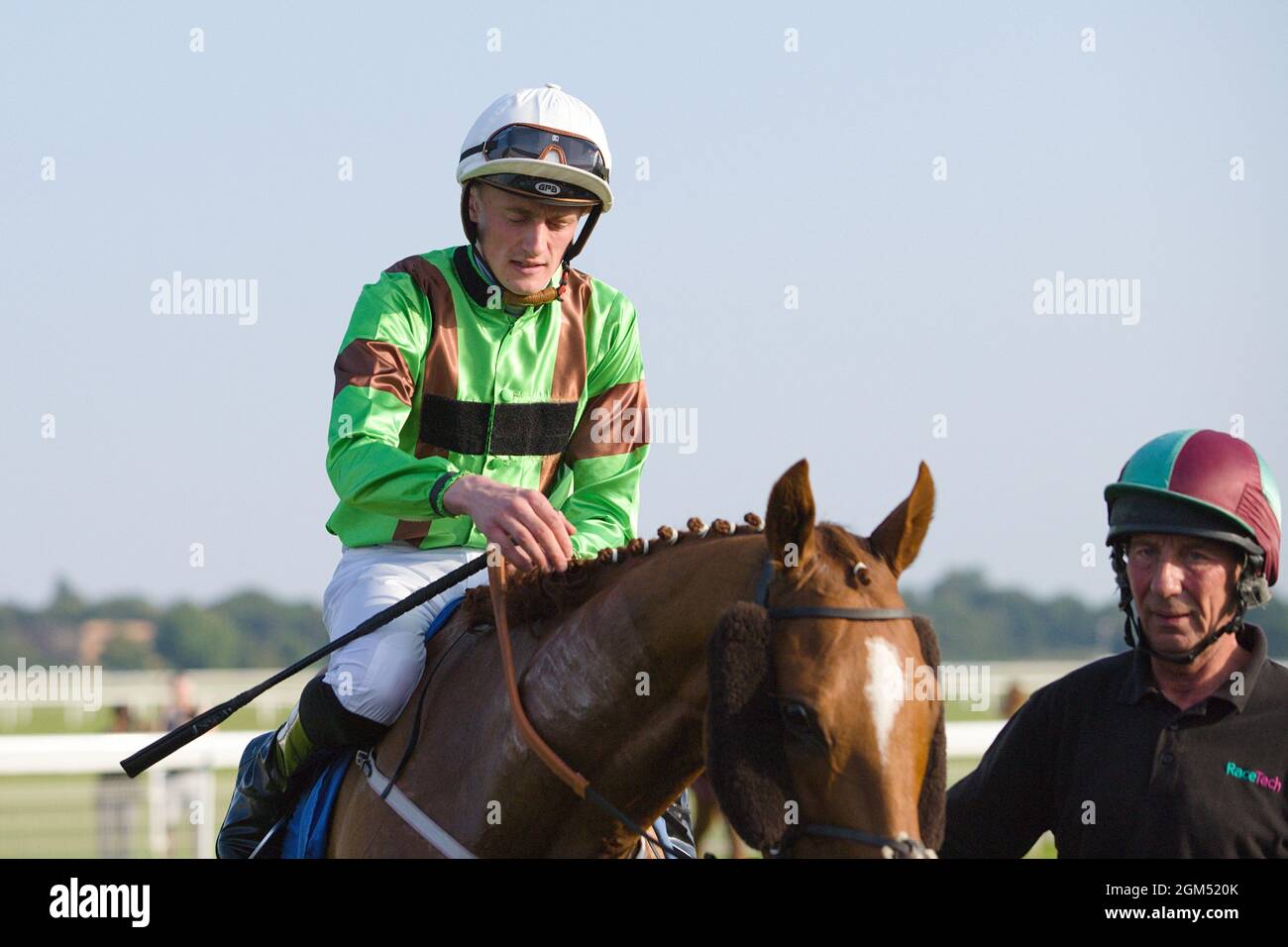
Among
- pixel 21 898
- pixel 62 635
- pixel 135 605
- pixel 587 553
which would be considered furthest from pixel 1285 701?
pixel 135 605

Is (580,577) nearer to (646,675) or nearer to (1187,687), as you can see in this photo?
(646,675)

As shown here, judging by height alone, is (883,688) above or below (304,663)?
above

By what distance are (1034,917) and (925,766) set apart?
0.36 meters

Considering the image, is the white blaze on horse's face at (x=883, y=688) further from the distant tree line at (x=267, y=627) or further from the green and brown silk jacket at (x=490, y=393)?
the distant tree line at (x=267, y=627)

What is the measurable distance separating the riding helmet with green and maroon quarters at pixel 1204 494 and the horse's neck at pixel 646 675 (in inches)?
35.3

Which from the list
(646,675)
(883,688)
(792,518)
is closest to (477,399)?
(646,675)

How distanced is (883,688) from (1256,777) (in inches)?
40.0

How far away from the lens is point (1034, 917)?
254cm

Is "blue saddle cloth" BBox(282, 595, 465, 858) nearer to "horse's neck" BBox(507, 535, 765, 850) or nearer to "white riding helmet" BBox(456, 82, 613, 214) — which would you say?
"horse's neck" BBox(507, 535, 765, 850)

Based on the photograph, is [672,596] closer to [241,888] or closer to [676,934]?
[676,934]

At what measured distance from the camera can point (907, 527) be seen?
260cm

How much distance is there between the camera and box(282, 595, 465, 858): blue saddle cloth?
127 inches

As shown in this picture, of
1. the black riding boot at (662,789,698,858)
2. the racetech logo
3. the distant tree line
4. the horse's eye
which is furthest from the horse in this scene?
the distant tree line

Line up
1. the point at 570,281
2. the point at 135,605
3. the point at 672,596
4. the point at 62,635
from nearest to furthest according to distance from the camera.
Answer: the point at 672,596 < the point at 570,281 < the point at 62,635 < the point at 135,605
